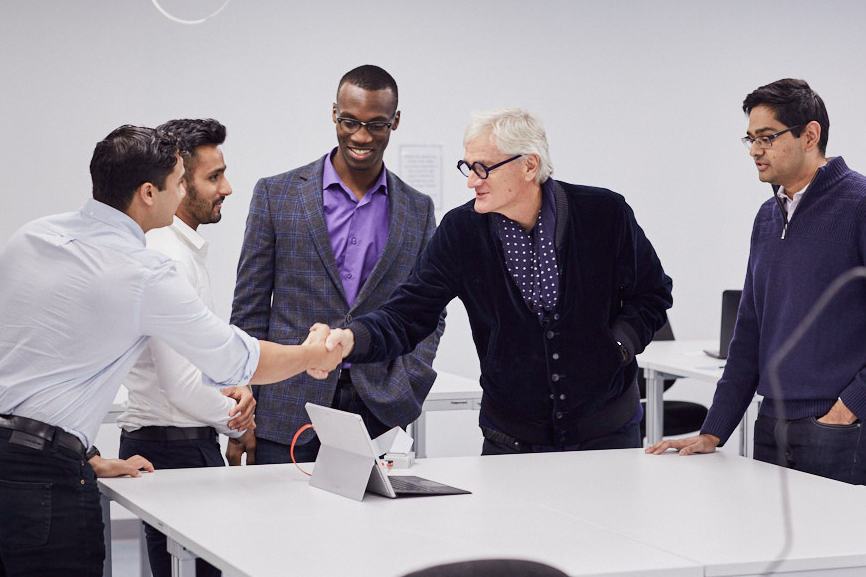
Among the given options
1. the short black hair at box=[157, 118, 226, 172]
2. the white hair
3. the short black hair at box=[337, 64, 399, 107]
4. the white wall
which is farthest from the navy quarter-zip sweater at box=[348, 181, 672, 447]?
the white wall

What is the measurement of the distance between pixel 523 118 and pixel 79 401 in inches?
52.2

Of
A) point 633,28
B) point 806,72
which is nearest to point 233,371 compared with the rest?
point 633,28

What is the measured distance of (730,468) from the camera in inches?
97.2

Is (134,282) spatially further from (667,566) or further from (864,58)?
(864,58)

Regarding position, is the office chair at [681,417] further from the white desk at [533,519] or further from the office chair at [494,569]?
the office chair at [494,569]

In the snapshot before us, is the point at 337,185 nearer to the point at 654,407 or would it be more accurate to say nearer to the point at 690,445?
the point at 690,445

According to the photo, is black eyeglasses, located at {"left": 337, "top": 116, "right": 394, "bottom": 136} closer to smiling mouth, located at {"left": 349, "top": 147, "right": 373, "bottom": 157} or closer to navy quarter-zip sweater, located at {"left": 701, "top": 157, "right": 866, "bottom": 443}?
smiling mouth, located at {"left": 349, "top": 147, "right": 373, "bottom": 157}

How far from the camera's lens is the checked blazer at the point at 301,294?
2.75 meters

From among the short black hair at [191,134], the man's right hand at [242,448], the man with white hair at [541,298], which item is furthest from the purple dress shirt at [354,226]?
the man's right hand at [242,448]

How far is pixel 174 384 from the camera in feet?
8.01

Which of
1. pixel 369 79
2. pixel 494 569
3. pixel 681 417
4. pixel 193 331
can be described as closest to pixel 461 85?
pixel 681 417

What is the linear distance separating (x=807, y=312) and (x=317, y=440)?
1355 mm

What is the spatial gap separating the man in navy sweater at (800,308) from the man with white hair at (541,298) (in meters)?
0.27

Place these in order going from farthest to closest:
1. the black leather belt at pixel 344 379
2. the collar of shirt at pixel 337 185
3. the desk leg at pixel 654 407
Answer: the desk leg at pixel 654 407, the collar of shirt at pixel 337 185, the black leather belt at pixel 344 379
